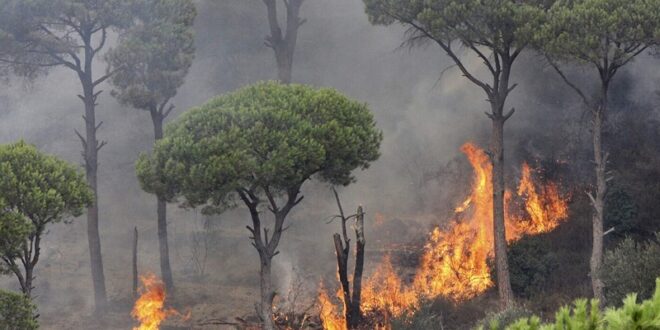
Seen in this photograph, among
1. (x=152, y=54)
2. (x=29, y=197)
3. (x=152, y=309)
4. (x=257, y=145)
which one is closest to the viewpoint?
(x=29, y=197)

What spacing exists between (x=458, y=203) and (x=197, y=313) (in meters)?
12.6

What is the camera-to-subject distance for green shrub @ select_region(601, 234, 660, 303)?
16.4 m

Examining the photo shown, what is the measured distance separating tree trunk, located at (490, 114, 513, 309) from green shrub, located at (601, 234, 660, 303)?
164 inches

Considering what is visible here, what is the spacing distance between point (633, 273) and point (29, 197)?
14670 mm

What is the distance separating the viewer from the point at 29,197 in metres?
15.9

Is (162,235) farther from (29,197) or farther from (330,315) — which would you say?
(29,197)

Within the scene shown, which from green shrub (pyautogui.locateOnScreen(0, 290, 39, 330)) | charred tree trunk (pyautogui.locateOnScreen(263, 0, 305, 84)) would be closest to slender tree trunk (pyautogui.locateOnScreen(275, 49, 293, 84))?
charred tree trunk (pyautogui.locateOnScreen(263, 0, 305, 84))

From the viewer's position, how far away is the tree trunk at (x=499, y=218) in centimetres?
2188

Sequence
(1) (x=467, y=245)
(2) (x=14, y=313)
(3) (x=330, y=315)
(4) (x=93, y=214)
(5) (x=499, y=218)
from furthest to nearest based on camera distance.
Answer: (4) (x=93, y=214), (1) (x=467, y=245), (3) (x=330, y=315), (5) (x=499, y=218), (2) (x=14, y=313)

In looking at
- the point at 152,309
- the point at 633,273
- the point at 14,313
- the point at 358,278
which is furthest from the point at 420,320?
the point at 14,313

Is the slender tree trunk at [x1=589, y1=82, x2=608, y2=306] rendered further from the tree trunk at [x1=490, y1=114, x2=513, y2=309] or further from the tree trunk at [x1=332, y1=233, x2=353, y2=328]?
the tree trunk at [x1=332, y1=233, x2=353, y2=328]

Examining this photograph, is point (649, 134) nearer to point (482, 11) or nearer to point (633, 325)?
point (482, 11)

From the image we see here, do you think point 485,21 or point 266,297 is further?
point 485,21

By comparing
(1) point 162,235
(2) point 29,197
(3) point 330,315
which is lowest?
(3) point 330,315
